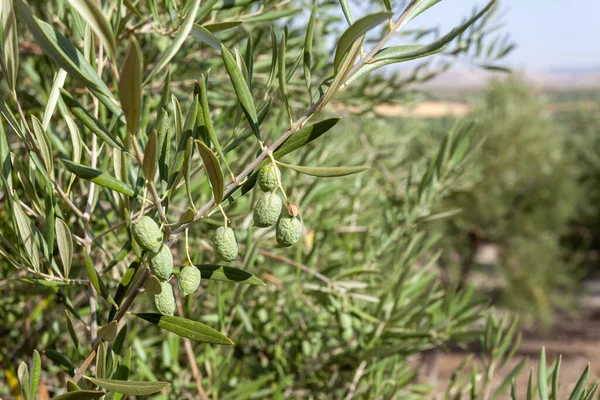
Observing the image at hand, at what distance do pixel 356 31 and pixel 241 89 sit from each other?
0.09 metres

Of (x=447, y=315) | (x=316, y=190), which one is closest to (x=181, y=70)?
(x=316, y=190)

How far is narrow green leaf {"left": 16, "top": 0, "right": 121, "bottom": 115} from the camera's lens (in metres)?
0.29

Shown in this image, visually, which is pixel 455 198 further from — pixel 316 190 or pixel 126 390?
pixel 126 390

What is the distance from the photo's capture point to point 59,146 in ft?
2.32

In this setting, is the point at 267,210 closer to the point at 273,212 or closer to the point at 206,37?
the point at 273,212

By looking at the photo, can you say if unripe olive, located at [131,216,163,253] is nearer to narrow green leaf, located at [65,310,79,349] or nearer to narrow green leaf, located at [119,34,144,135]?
narrow green leaf, located at [119,34,144,135]

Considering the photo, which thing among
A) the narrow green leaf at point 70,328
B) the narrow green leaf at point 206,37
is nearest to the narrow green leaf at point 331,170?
the narrow green leaf at point 206,37

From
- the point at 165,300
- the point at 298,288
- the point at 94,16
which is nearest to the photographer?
the point at 94,16

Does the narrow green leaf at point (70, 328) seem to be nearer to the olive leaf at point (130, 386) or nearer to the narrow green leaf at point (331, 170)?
the olive leaf at point (130, 386)

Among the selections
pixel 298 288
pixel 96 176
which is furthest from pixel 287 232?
pixel 298 288

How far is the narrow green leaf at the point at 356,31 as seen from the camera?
0.30m

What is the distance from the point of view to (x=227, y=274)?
1.39 ft

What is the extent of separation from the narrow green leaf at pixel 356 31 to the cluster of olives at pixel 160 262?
0.49 feet

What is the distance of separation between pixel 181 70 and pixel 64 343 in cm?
52
